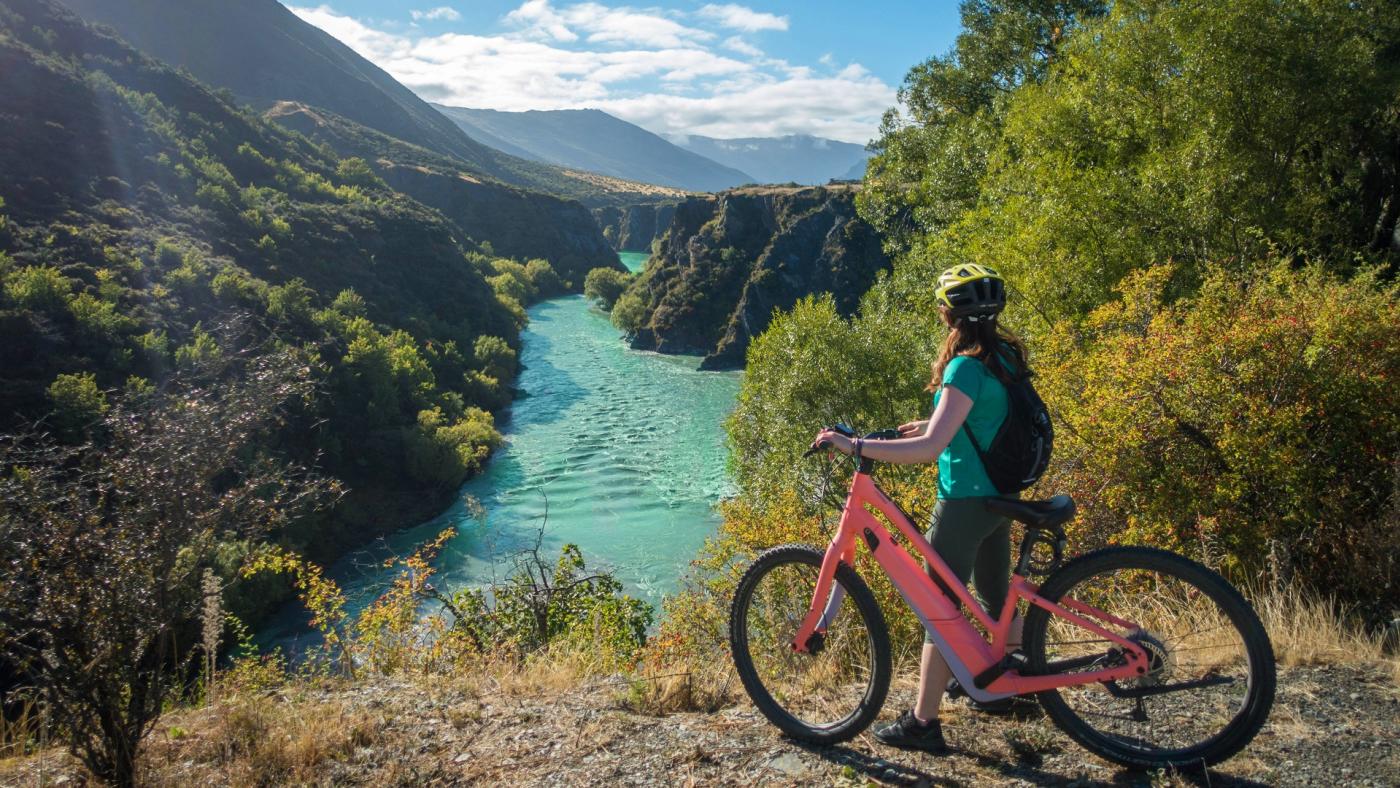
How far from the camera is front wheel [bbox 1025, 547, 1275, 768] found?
2.85m

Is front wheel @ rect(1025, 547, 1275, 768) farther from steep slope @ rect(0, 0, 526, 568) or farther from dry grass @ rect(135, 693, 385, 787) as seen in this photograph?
steep slope @ rect(0, 0, 526, 568)

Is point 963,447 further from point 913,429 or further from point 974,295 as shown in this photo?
point 974,295

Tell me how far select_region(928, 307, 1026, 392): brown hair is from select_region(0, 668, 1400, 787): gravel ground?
165 centimetres

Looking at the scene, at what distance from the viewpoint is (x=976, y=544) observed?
3162 millimetres

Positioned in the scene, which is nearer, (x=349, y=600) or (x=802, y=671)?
(x=802, y=671)

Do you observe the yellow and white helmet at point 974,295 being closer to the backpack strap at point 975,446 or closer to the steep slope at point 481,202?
the backpack strap at point 975,446

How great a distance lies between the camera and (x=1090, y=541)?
22.1ft

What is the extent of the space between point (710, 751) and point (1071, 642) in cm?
170

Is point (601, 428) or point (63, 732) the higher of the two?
point (63, 732)

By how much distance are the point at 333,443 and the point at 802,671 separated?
4247cm

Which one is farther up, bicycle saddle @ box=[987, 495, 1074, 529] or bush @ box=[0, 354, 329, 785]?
bicycle saddle @ box=[987, 495, 1074, 529]

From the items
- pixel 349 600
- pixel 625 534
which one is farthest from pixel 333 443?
pixel 625 534

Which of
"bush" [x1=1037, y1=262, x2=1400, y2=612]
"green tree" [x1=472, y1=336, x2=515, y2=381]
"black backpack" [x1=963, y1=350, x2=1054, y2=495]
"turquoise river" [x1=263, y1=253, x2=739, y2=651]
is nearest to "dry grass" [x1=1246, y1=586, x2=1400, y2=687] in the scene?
"bush" [x1=1037, y1=262, x2=1400, y2=612]

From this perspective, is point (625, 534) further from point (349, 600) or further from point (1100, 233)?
point (1100, 233)
